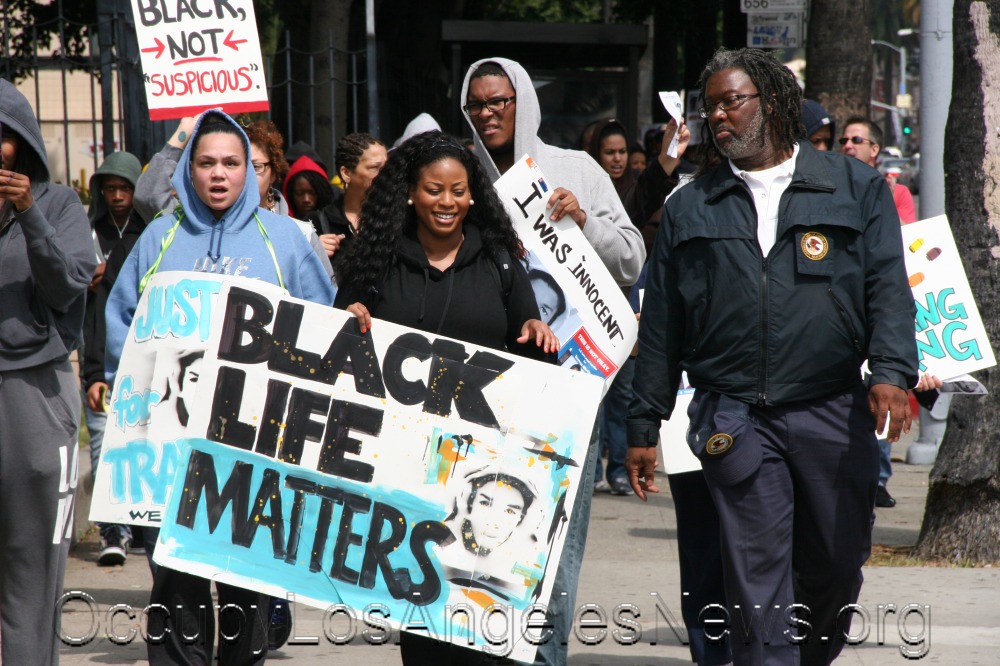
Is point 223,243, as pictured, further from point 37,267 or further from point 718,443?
point 718,443

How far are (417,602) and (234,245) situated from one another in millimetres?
1351

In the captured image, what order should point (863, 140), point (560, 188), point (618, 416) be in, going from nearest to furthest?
point (560, 188), point (863, 140), point (618, 416)

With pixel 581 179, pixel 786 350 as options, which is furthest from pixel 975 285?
pixel 786 350

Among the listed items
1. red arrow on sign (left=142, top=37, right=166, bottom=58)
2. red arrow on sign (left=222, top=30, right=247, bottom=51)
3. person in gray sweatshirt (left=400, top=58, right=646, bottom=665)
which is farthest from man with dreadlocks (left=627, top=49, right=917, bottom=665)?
red arrow on sign (left=142, top=37, right=166, bottom=58)

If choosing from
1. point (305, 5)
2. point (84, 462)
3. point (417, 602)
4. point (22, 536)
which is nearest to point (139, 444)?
point (22, 536)

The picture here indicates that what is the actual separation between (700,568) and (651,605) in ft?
4.50

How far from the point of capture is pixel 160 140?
906 cm

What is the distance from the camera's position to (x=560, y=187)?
4918 millimetres

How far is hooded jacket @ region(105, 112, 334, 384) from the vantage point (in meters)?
4.61

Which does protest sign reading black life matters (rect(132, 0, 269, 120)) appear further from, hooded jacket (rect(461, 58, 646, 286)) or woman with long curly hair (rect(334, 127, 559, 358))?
woman with long curly hair (rect(334, 127, 559, 358))

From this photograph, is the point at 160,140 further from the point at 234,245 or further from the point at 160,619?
the point at 160,619

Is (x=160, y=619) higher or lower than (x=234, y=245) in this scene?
lower

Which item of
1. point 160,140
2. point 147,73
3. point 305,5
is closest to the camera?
point 147,73

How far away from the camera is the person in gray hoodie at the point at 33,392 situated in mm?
4316
